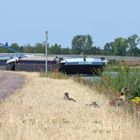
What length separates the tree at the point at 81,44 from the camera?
142 meters

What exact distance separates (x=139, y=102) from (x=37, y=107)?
10.5ft

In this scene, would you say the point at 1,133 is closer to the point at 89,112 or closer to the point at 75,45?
the point at 89,112

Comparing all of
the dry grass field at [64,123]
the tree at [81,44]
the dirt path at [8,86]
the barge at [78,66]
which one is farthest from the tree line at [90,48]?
the dry grass field at [64,123]

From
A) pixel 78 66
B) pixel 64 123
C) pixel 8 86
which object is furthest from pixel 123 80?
pixel 78 66

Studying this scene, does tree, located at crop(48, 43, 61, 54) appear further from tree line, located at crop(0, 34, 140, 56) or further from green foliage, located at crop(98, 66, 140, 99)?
green foliage, located at crop(98, 66, 140, 99)

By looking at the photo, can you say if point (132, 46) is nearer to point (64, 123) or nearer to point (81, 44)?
point (81, 44)

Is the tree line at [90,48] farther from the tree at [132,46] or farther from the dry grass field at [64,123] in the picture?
the dry grass field at [64,123]

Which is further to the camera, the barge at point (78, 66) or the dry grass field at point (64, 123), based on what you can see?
the barge at point (78, 66)

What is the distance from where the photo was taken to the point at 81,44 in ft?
470

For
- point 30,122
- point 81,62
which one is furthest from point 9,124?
point 81,62

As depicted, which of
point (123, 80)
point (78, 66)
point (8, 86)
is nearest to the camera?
point (123, 80)

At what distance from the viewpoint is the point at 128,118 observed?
12773 millimetres

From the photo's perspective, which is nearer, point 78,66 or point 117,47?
point 78,66

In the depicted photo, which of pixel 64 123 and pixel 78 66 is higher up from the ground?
pixel 64 123
